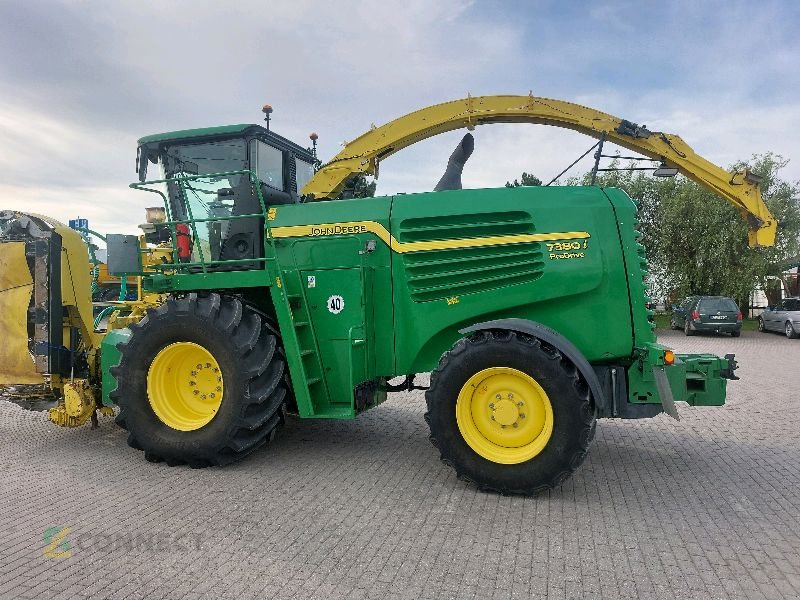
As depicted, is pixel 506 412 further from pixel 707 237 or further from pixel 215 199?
pixel 707 237

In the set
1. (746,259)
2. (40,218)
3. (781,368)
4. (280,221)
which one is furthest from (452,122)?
(746,259)

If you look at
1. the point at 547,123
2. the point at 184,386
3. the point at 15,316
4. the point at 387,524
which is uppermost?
the point at 547,123

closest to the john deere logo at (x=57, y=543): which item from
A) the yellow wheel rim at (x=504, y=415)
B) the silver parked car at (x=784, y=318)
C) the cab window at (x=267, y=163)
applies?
the yellow wheel rim at (x=504, y=415)

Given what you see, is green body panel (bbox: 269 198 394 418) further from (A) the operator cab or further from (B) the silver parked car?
(B) the silver parked car

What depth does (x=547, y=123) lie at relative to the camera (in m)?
7.51

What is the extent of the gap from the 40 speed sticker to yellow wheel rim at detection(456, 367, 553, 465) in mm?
1370

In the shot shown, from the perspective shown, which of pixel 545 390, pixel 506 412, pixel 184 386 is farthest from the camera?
pixel 184 386

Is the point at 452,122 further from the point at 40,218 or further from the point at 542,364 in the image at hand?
the point at 40,218

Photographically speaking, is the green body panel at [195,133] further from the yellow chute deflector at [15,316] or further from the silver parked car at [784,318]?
the silver parked car at [784,318]

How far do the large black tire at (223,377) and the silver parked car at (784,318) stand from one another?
20442 millimetres

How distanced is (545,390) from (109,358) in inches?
158

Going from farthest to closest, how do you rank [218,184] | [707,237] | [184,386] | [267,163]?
[707,237]
[267,163]
[218,184]
[184,386]

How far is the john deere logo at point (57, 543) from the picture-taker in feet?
11.1

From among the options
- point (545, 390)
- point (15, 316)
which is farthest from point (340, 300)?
point (15, 316)
